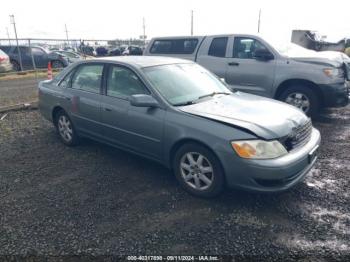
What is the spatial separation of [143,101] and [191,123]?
2.17 feet

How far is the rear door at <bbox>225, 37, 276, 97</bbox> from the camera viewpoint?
21.5 feet

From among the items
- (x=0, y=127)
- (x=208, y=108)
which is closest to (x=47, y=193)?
(x=208, y=108)

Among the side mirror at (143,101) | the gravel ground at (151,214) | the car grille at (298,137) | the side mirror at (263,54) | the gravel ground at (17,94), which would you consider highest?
the side mirror at (263,54)

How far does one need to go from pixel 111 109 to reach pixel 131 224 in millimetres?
1781

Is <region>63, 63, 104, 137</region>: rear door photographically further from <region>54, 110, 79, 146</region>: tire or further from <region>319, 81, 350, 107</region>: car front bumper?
<region>319, 81, 350, 107</region>: car front bumper

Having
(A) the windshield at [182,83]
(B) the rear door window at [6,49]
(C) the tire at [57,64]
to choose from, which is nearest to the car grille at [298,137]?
(A) the windshield at [182,83]

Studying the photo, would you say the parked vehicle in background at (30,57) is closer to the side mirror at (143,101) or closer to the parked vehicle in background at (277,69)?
the parked vehicle in background at (277,69)

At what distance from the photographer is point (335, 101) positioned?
6.07m

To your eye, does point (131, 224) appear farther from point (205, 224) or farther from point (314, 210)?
point (314, 210)

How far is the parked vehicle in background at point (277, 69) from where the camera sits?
6.07 metres

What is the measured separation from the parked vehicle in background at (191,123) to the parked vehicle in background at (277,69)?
2.50 metres

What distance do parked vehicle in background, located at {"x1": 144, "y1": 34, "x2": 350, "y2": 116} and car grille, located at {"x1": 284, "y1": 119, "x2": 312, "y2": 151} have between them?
9.26 feet

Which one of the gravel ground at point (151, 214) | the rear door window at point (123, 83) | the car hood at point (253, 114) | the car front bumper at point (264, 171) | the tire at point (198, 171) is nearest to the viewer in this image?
the gravel ground at point (151, 214)

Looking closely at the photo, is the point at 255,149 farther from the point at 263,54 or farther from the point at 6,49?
the point at 6,49
